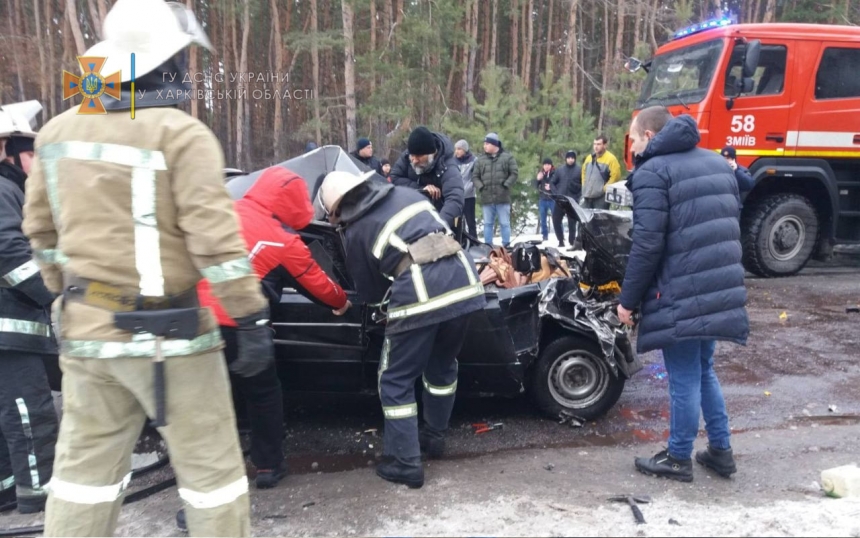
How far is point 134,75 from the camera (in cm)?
221

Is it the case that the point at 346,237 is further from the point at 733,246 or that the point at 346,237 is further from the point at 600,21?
the point at 600,21

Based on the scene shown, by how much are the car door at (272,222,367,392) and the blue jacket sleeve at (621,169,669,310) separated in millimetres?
→ 1517

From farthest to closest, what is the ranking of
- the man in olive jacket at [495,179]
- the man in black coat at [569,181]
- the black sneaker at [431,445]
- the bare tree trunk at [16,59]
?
Result: the bare tree trunk at [16,59]
the man in black coat at [569,181]
the man in olive jacket at [495,179]
the black sneaker at [431,445]

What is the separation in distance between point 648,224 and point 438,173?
2622 mm

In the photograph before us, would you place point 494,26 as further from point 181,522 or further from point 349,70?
point 181,522

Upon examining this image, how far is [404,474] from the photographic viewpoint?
3.40 metres

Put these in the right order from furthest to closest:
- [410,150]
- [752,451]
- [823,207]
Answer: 1. [823,207]
2. [410,150]
3. [752,451]

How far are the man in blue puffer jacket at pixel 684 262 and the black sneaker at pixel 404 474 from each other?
4.12 ft

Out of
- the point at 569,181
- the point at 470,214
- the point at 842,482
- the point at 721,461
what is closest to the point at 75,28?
the point at 470,214

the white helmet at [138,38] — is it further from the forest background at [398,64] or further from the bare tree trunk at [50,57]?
the bare tree trunk at [50,57]

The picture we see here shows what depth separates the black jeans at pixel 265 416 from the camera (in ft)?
11.0

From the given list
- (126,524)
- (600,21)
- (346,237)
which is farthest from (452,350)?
(600,21)

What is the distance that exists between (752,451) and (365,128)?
1808 cm

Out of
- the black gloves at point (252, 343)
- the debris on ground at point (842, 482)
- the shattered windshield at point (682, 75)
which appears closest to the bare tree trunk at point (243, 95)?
the shattered windshield at point (682, 75)
